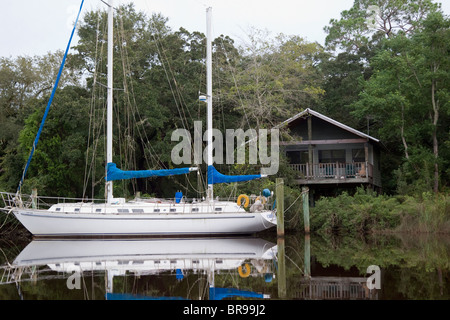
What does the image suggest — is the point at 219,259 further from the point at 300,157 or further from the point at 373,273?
the point at 300,157

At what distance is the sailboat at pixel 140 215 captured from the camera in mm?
28203

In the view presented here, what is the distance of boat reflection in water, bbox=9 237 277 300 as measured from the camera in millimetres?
15891

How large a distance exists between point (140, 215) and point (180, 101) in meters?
12.3

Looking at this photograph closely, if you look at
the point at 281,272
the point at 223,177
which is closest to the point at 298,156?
the point at 223,177

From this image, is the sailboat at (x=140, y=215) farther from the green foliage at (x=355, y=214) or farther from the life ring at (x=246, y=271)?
the life ring at (x=246, y=271)

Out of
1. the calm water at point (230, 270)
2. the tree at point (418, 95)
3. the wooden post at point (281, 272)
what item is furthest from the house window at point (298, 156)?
the wooden post at point (281, 272)

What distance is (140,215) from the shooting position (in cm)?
2823

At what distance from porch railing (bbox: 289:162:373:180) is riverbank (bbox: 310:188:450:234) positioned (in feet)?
9.28

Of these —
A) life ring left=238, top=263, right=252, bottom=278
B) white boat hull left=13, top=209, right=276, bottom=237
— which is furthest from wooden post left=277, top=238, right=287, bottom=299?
white boat hull left=13, top=209, right=276, bottom=237

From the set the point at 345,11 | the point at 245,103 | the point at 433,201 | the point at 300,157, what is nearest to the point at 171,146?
the point at 245,103

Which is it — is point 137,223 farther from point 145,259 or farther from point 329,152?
point 329,152

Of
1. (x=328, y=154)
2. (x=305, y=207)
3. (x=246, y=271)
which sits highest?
(x=328, y=154)

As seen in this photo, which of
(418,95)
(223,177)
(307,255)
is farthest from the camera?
(418,95)

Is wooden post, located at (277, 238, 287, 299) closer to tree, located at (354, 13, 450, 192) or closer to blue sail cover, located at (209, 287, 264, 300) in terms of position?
blue sail cover, located at (209, 287, 264, 300)
